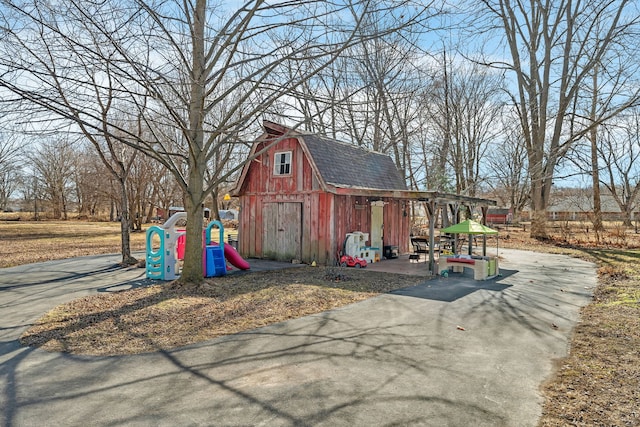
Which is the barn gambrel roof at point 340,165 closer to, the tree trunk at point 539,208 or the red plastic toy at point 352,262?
the red plastic toy at point 352,262

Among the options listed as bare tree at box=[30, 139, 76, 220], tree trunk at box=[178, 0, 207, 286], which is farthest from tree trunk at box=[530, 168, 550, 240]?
bare tree at box=[30, 139, 76, 220]

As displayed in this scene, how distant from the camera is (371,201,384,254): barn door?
1478 cm

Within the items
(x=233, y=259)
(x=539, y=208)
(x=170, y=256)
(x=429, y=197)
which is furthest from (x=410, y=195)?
(x=539, y=208)

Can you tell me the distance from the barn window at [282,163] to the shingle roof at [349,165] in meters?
1.06

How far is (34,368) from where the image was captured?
4340 millimetres

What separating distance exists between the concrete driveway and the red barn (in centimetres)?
598

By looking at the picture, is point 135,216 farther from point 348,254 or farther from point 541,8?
point 541,8

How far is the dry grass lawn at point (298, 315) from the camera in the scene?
373 cm


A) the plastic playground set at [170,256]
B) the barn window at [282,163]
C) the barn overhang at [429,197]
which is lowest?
the plastic playground set at [170,256]

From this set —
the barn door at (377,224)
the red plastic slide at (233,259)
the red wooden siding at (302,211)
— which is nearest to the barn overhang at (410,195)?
the red wooden siding at (302,211)

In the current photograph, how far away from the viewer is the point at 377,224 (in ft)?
49.4

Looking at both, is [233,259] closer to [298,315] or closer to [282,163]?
[282,163]

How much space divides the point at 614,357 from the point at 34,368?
6.75 metres

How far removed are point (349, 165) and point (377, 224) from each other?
251 cm
